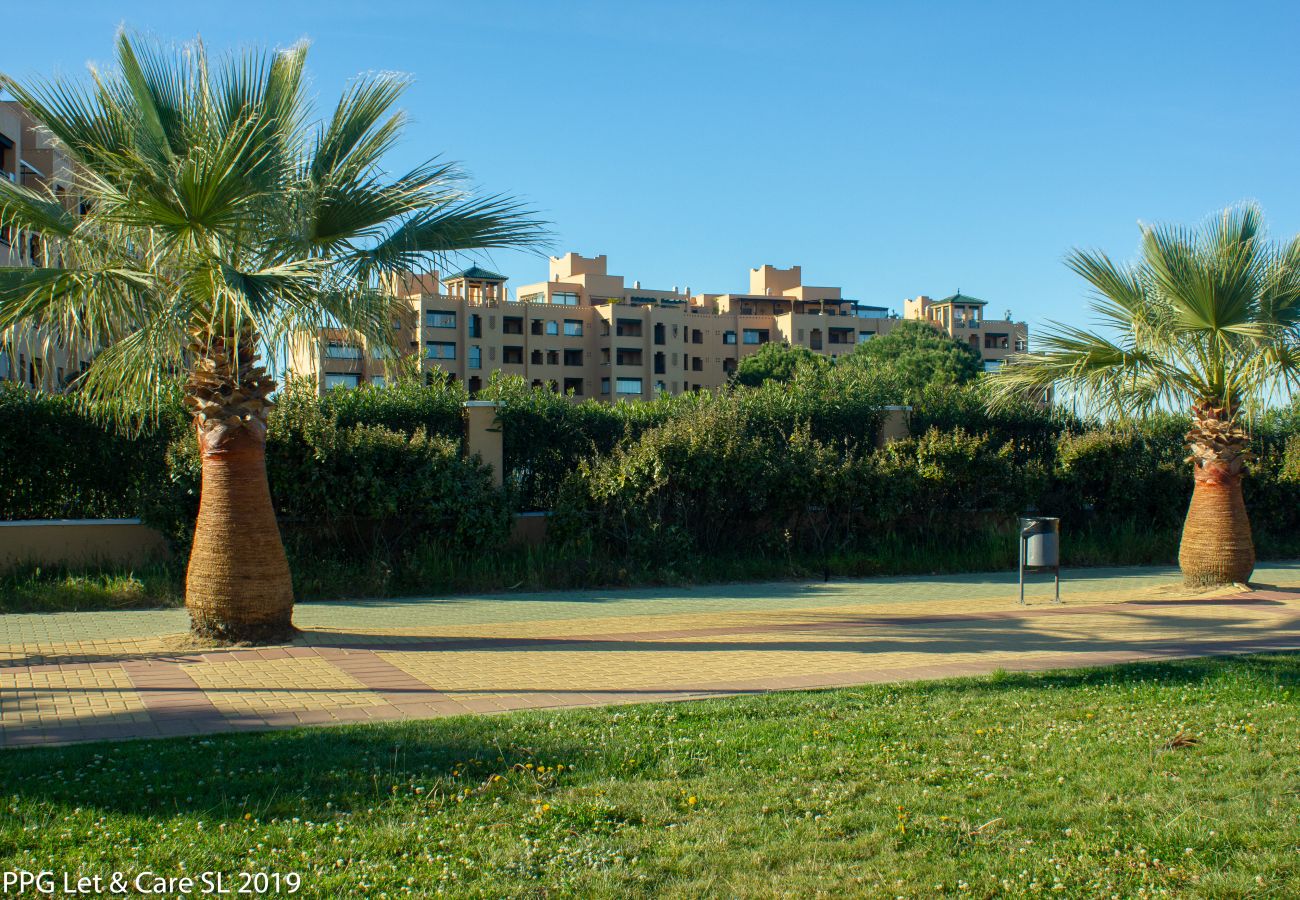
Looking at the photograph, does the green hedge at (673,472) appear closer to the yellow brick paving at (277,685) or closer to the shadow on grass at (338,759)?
the yellow brick paving at (277,685)

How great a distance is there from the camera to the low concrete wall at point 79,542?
13.8 m

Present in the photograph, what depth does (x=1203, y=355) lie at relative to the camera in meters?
15.0

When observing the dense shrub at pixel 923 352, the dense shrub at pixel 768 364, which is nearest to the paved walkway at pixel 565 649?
the dense shrub at pixel 923 352

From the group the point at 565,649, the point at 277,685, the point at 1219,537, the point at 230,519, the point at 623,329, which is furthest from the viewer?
the point at 623,329

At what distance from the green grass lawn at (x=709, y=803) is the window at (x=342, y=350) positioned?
4073 mm

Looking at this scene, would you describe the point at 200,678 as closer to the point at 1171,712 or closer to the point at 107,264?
the point at 107,264

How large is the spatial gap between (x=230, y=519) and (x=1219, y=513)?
12534 mm

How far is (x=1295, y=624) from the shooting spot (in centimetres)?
1225

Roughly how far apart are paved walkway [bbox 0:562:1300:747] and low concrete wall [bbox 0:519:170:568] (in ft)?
6.28

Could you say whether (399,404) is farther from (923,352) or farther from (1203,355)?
(923,352)

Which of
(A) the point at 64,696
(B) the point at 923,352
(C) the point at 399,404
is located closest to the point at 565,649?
(A) the point at 64,696

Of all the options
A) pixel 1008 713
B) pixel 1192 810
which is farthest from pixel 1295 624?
pixel 1192 810

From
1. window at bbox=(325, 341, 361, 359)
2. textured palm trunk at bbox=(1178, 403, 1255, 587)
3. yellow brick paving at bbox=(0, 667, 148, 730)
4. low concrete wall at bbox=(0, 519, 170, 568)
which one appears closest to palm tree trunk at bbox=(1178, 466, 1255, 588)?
textured palm trunk at bbox=(1178, 403, 1255, 587)

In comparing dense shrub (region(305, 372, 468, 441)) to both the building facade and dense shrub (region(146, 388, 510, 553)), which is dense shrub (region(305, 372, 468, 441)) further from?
the building facade
